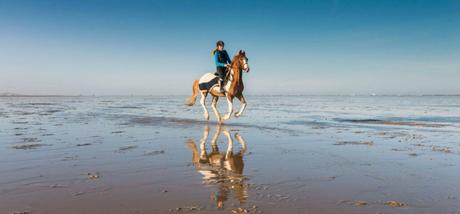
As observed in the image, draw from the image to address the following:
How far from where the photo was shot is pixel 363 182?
4812 millimetres

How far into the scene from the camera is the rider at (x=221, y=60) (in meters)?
15.1

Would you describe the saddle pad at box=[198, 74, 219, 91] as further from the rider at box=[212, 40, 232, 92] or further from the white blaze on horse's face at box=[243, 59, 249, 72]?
the white blaze on horse's face at box=[243, 59, 249, 72]

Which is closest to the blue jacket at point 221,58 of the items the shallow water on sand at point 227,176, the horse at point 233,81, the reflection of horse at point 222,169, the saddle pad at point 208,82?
the horse at point 233,81

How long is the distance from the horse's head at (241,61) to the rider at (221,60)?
93cm

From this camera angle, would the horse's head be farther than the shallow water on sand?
Yes

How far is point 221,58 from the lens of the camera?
1518cm

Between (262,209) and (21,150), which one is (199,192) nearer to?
(262,209)

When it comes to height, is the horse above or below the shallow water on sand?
above

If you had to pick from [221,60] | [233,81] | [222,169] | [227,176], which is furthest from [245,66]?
[227,176]

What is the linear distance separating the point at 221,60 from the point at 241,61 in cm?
134

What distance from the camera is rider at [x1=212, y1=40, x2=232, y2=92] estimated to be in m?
15.1

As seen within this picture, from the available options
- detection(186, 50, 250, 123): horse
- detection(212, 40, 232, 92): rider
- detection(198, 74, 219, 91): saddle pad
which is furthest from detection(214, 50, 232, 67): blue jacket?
detection(198, 74, 219, 91): saddle pad

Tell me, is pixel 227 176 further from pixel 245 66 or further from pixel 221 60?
pixel 221 60

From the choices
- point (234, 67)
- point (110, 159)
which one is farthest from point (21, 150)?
point (234, 67)
